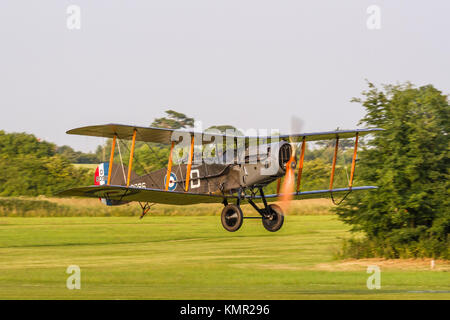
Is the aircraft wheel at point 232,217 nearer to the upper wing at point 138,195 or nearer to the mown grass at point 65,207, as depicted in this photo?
the upper wing at point 138,195

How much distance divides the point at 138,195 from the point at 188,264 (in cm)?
2015

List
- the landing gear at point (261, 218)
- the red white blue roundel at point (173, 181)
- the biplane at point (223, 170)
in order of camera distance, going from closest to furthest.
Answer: the biplane at point (223, 170)
the landing gear at point (261, 218)
the red white blue roundel at point (173, 181)

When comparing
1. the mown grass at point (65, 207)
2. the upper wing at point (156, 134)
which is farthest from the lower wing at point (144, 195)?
the mown grass at point (65, 207)

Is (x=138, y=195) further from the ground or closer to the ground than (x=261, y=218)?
further from the ground

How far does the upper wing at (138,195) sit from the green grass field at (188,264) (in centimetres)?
826

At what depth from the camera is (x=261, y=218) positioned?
1609 cm

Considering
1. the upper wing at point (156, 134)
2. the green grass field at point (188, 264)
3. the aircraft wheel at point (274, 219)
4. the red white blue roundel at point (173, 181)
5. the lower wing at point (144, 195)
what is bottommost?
the green grass field at point (188, 264)

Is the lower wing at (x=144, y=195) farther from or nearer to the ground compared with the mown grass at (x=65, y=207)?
farther from the ground

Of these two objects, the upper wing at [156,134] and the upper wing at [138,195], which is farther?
the upper wing at [156,134]

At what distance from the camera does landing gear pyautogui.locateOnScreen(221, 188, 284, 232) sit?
50.6ft

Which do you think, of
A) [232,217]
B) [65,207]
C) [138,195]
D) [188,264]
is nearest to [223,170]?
[232,217]

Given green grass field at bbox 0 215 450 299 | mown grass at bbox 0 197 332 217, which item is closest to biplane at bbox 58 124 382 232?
green grass field at bbox 0 215 450 299

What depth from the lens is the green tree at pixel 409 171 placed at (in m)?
25.3

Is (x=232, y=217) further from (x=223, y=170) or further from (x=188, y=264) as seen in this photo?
(x=188, y=264)
